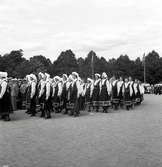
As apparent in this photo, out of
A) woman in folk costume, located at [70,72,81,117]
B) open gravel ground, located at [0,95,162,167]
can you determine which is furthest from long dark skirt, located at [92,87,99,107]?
open gravel ground, located at [0,95,162,167]

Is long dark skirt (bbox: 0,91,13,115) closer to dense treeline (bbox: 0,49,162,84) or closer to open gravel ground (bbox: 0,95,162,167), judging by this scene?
open gravel ground (bbox: 0,95,162,167)

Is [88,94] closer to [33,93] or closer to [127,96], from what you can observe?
[127,96]

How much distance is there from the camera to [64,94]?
15.0 m


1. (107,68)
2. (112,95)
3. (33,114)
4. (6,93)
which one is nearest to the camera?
(6,93)

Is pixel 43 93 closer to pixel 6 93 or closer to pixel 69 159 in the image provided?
pixel 6 93

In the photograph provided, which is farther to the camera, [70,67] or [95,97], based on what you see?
[70,67]

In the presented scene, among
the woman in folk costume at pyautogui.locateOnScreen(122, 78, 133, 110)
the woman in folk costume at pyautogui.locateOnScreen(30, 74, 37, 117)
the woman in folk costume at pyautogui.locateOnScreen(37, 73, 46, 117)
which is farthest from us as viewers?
the woman in folk costume at pyautogui.locateOnScreen(122, 78, 133, 110)

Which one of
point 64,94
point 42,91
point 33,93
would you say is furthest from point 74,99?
point 33,93

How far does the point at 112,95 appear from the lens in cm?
1714

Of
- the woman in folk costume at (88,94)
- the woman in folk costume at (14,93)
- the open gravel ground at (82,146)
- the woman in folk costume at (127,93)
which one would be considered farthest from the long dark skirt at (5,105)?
the woman in folk costume at (127,93)

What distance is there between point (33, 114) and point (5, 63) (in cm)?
6175

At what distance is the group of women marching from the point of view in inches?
Result: 493

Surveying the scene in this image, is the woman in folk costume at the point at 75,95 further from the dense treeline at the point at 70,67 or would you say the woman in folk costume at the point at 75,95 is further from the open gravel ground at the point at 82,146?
the dense treeline at the point at 70,67

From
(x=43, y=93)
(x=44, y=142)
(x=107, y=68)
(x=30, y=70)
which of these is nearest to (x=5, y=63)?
(x=30, y=70)
